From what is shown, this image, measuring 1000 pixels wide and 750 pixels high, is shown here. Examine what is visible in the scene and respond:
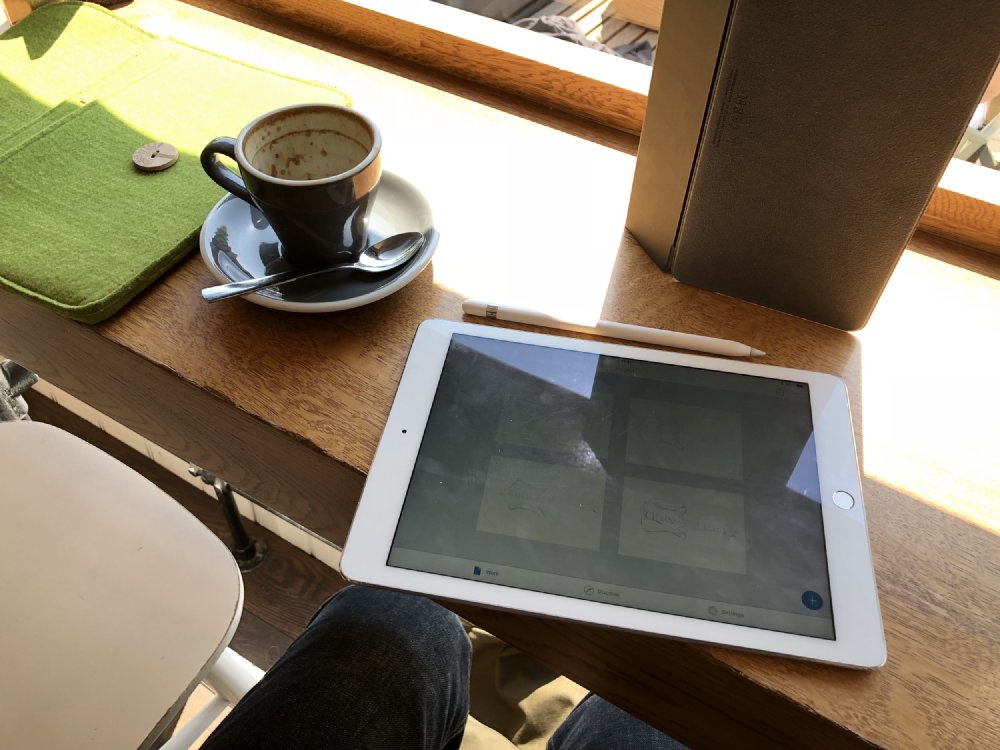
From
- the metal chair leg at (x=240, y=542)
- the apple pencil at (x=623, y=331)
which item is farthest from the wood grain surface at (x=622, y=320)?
the metal chair leg at (x=240, y=542)

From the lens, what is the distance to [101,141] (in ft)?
2.06

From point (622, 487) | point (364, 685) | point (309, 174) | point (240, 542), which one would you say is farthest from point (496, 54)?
point (240, 542)

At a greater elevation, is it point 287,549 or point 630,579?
point 630,579

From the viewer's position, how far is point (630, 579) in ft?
1.34

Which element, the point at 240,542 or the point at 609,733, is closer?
the point at 609,733

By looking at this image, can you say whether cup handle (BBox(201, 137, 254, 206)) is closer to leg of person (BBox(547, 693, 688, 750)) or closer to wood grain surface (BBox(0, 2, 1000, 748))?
wood grain surface (BBox(0, 2, 1000, 748))

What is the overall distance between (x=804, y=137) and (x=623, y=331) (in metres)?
0.16

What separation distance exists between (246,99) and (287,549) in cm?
70

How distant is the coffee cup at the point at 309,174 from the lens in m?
0.47

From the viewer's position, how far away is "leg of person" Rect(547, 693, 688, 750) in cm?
69

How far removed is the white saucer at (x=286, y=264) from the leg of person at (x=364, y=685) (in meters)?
0.27

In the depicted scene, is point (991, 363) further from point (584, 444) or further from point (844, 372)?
point (584, 444)

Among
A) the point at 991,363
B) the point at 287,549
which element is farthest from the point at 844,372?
the point at 287,549

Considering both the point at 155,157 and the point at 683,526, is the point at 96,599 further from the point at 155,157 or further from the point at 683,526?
the point at 683,526
